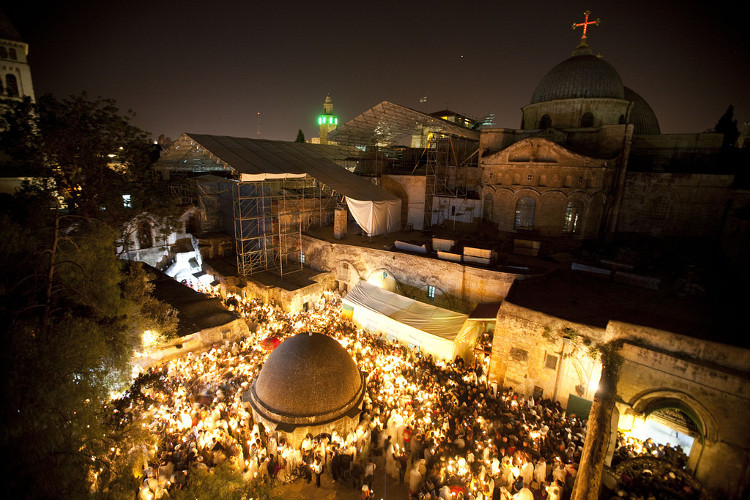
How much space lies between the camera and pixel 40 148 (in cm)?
975

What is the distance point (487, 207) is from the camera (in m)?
23.6

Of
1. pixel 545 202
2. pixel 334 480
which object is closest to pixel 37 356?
pixel 334 480

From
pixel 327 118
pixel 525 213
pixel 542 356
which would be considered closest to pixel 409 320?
pixel 542 356

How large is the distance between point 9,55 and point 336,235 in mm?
34278

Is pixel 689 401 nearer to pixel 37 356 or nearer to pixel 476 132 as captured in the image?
pixel 37 356

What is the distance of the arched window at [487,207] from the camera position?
23253 mm

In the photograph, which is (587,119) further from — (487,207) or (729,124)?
(729,124)

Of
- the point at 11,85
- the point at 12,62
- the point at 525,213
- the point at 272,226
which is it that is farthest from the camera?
the point at 11,85

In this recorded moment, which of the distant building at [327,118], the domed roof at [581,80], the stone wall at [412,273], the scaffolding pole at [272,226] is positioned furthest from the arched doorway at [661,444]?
the distant building at [327,118]

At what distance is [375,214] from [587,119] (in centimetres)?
1708

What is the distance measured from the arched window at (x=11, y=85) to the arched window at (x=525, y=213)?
144ft

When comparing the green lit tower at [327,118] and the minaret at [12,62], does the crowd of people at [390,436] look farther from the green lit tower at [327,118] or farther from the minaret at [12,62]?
the green lit tower at [327,118]

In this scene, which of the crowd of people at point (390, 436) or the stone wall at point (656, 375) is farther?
the crowd of people at point (390, 436)

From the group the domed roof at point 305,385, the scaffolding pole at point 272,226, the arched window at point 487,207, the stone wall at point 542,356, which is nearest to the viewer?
the domed roof at point 305,385
